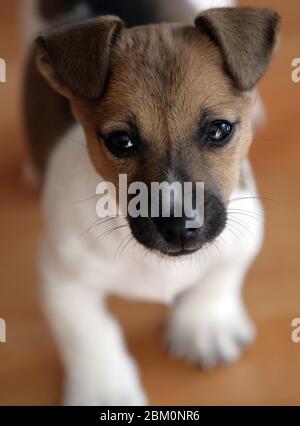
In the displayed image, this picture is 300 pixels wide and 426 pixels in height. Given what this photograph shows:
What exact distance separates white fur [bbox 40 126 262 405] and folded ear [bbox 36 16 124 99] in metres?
0.28

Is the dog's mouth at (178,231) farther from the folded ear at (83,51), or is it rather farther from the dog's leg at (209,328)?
the dog's leg at (209,328)

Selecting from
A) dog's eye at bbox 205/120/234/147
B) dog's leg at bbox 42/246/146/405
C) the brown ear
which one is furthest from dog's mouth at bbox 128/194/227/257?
dog's leg at bbox 42/246/146/405

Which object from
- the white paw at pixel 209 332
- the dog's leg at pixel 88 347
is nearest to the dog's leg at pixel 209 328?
the white paw at pixel 209 332

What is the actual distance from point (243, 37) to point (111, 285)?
34.0 inches

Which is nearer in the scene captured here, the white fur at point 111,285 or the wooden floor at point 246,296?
the white fur at point 111,285

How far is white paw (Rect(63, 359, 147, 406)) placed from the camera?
7.95ft

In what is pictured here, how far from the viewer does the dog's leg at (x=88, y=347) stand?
222 cm

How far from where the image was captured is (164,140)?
1.72m

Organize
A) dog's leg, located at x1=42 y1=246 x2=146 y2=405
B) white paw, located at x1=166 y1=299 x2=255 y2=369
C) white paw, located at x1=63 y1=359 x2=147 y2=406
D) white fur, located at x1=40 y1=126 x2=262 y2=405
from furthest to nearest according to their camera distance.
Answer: white paw, located at x1=166 y1=299 x2=255 y2=369
white paw, located at x1=63 y1=359 x2=147 y2=406
dog's leg, located at x1=42 y1=246 x2=146 y2=405
white fur, located at x1=40 y1=126 x2=262 y2=405

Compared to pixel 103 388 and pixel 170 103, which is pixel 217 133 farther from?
pixel 103 388

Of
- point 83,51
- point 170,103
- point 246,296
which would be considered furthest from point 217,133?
point 246,296

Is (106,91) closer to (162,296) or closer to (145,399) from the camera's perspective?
(162,296)

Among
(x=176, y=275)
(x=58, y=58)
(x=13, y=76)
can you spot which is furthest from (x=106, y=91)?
(x=13, y=76)

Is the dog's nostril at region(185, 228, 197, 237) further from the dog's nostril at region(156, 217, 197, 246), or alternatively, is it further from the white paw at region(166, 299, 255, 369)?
the white paw at region(166, 299, 255, 369)
